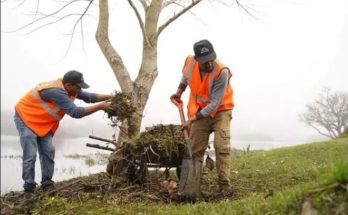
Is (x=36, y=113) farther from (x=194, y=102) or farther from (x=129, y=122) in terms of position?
(x=194, y=102)

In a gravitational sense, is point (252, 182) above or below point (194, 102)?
below

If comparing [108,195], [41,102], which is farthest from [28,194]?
[41,102]

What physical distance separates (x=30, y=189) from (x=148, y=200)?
72.6 inches

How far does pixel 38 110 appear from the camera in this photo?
22.2 feet

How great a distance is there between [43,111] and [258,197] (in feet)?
11.6

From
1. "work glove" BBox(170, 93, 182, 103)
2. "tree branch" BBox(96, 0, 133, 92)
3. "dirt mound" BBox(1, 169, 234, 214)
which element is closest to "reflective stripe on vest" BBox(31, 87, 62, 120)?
"dirt mound" BBox(1, 169, 234, 214)

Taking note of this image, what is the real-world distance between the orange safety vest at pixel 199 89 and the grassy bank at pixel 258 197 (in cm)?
133

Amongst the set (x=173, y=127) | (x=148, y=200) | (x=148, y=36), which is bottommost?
(x=148, y=200)

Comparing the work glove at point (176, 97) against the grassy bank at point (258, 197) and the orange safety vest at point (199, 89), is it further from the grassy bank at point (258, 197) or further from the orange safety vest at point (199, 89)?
the grassy bank at point (258, 197)

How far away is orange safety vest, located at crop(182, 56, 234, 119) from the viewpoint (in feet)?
22.3

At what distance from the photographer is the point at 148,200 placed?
6.29 meters

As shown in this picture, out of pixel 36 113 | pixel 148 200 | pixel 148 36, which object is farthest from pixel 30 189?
pixel 148 36

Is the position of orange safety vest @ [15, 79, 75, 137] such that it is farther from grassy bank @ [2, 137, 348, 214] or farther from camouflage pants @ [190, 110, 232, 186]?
camouflage pants @ [190, 110, 232, 186]

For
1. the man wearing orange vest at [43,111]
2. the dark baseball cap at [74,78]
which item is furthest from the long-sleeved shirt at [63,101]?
the dark baseball cap at [74,78]
